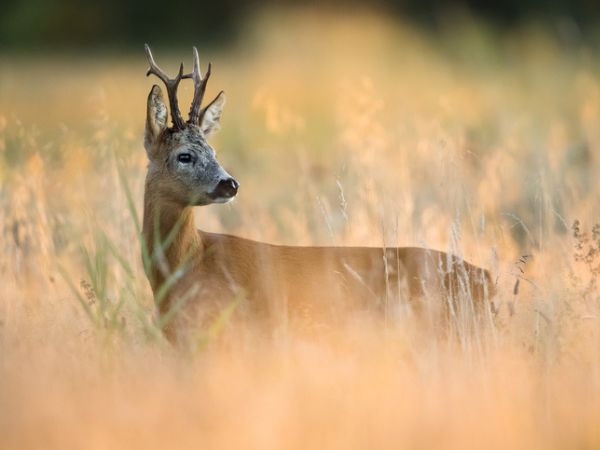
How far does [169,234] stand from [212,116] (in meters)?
0.82

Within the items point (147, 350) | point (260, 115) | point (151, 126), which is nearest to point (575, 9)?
point (260, 115)

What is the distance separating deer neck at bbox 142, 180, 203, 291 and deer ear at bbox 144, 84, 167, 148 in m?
0.26

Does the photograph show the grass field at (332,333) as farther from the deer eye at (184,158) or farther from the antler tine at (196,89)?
the antler tine at (196,89)

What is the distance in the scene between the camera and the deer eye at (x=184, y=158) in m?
6.12

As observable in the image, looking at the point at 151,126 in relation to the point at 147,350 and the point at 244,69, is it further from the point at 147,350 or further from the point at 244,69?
the point at 244,69

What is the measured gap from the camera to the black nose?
5.95 m

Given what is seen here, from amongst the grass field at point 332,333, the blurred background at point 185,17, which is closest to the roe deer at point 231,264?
the grass field at point 332,333

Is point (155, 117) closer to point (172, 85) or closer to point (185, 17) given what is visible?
point (172, 85)

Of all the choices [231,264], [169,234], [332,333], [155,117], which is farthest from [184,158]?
[332,333]

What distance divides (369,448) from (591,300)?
1.86 metres

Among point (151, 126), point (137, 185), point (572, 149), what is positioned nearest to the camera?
point (151, 126)

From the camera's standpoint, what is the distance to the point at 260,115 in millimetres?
13219

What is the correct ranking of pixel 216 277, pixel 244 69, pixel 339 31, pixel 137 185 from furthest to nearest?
pixel 339 31
pixel 244 69
pixel 137 185
pixel 216 277

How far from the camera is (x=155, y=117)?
623cm
